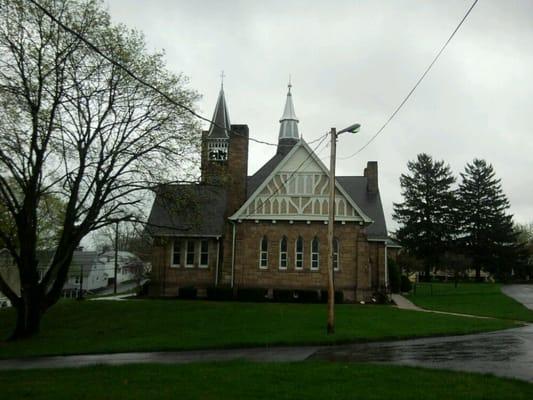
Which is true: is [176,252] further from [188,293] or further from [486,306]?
[486,306]

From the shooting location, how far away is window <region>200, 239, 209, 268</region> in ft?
118

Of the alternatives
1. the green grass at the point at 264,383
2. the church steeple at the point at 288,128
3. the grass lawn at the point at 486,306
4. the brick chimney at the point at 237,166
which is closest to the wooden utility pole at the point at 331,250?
the green grass at the point at 264,383

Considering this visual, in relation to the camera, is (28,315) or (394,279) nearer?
(28,315)

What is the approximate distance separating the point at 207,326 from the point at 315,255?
13506 millimetres

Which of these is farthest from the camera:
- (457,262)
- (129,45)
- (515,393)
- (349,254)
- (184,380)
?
(457,262)

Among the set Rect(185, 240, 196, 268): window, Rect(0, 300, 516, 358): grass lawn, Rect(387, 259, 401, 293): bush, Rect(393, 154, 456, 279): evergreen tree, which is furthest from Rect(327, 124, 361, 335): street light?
Rect(393, 154, 456, 279): evergreen tree

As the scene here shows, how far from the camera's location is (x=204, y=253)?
1419 inches

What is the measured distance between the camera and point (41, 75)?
67.3 feet

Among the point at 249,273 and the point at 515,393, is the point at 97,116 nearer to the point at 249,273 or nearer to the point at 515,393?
the point at 249,273

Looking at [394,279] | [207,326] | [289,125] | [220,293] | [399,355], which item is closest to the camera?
[399,355]

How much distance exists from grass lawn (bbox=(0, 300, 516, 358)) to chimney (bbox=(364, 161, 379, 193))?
553 inches

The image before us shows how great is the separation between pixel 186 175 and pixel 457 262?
31.7m

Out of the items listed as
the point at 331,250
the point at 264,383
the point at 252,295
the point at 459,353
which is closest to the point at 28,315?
the point at 331,250

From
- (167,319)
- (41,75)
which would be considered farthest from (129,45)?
(167,319)
